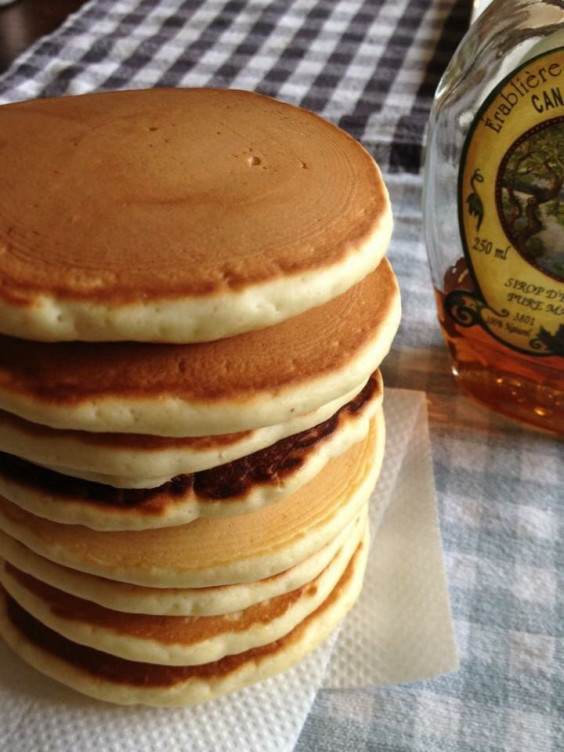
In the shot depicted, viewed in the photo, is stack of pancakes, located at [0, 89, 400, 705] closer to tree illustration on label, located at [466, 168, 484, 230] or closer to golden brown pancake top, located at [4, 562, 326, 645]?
golden brown pancake top, located at [4, 562, 326, 645]

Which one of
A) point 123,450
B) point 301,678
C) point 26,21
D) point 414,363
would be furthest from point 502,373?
point 26,21

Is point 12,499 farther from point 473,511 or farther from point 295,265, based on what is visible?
point 473,511

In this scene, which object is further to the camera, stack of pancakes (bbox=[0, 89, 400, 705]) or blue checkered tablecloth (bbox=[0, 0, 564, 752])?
blue checkered tablecloth (bbox=[0, 0, 564, 752])

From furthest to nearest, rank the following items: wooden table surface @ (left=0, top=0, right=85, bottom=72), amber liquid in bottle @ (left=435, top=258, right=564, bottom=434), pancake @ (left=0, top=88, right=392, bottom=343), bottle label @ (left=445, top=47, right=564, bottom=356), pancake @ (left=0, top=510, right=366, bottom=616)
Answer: wooden table surface @ (left=0, top=0, right=85, bottom=72)
amber liquid in bottle @ (left=435, top=258, right=564, bottom=434)
bottle label @ (left=445, top=47, right=564, bottom=356)
pancake @ (left=0, top=510, right=366, bottom=616)
pancake @ (left=0, top=88, right=392, bottom=343)

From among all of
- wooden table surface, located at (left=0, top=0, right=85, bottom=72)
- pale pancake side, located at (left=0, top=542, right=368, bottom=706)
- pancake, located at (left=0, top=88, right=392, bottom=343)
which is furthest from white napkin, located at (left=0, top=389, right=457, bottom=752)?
wooden table surface, located at (left=0, top=0, right=85, bottom=72)

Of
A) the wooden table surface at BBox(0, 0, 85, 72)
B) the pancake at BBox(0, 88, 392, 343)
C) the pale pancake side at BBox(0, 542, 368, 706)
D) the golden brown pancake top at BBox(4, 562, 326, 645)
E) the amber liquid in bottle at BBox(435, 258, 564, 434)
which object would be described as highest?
the pancake at BBox(0, 88, 392, 343)

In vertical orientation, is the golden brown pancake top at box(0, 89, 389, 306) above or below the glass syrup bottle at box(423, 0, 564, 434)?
above

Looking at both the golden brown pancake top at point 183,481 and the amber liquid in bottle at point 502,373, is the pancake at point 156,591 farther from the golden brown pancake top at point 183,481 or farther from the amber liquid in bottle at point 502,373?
the amber liquid in bottle at point 502,373

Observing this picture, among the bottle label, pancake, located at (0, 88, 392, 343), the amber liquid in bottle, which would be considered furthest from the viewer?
the amber liquid in bottle
